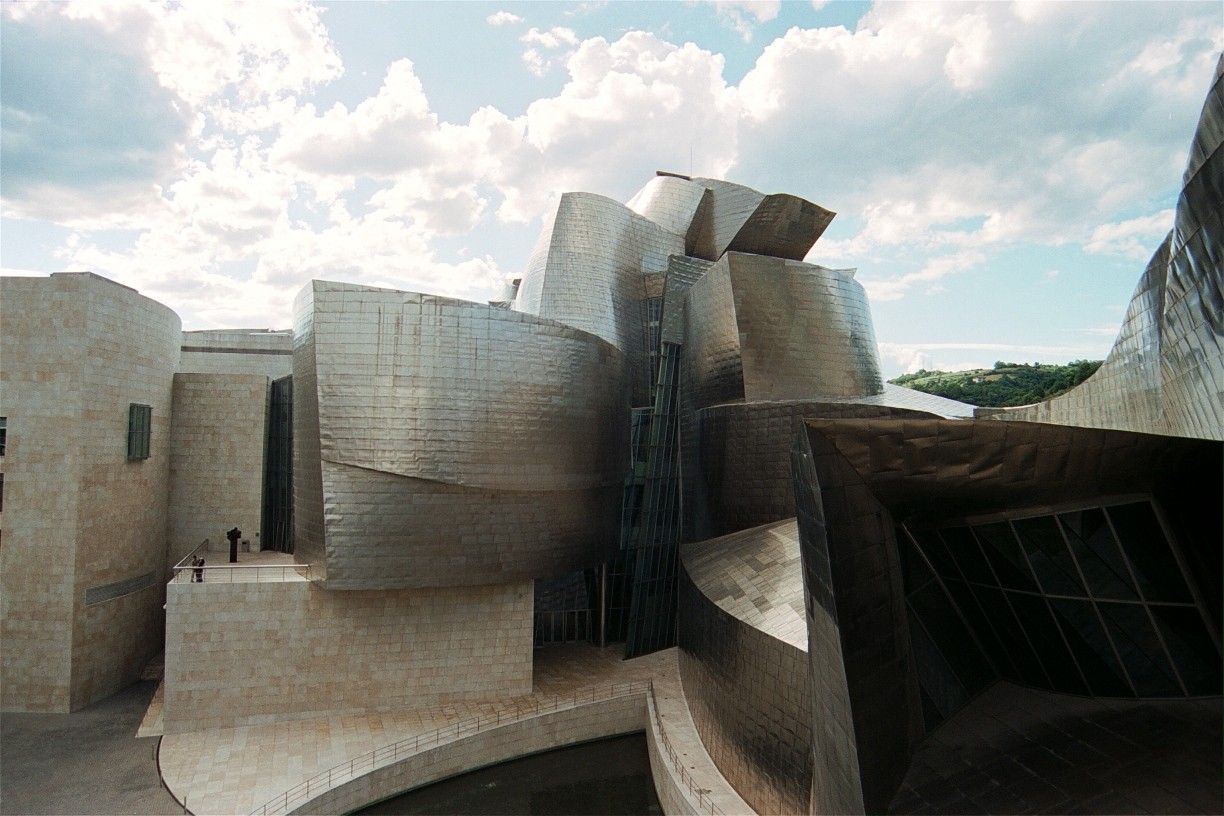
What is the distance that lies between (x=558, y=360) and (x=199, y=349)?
2039cm

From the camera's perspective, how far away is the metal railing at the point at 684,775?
477 inches

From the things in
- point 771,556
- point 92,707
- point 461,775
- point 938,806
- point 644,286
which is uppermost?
point 644,286

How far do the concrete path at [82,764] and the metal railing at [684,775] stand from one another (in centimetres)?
957

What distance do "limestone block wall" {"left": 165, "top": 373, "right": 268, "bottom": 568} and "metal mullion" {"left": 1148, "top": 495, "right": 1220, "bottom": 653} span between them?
23408mm

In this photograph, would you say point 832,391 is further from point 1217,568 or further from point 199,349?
point 199,349

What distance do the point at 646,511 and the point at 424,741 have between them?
991 cm

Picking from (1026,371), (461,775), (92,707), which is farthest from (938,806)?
(1026,371)

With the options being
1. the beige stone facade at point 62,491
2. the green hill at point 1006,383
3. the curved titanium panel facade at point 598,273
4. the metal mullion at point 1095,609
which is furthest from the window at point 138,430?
the green hill at point 1006,383

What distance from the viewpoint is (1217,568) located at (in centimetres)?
738

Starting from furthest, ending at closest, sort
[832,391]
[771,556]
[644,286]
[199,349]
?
[199,349] → [644,286] → [832,391] → [771,556]

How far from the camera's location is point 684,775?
44.4ft

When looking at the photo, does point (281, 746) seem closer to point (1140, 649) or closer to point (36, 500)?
point (36, 500)

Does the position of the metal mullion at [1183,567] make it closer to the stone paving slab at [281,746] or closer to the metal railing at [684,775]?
the metal railing at [684,775]

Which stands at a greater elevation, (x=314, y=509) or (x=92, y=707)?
(x=314, y=509)
